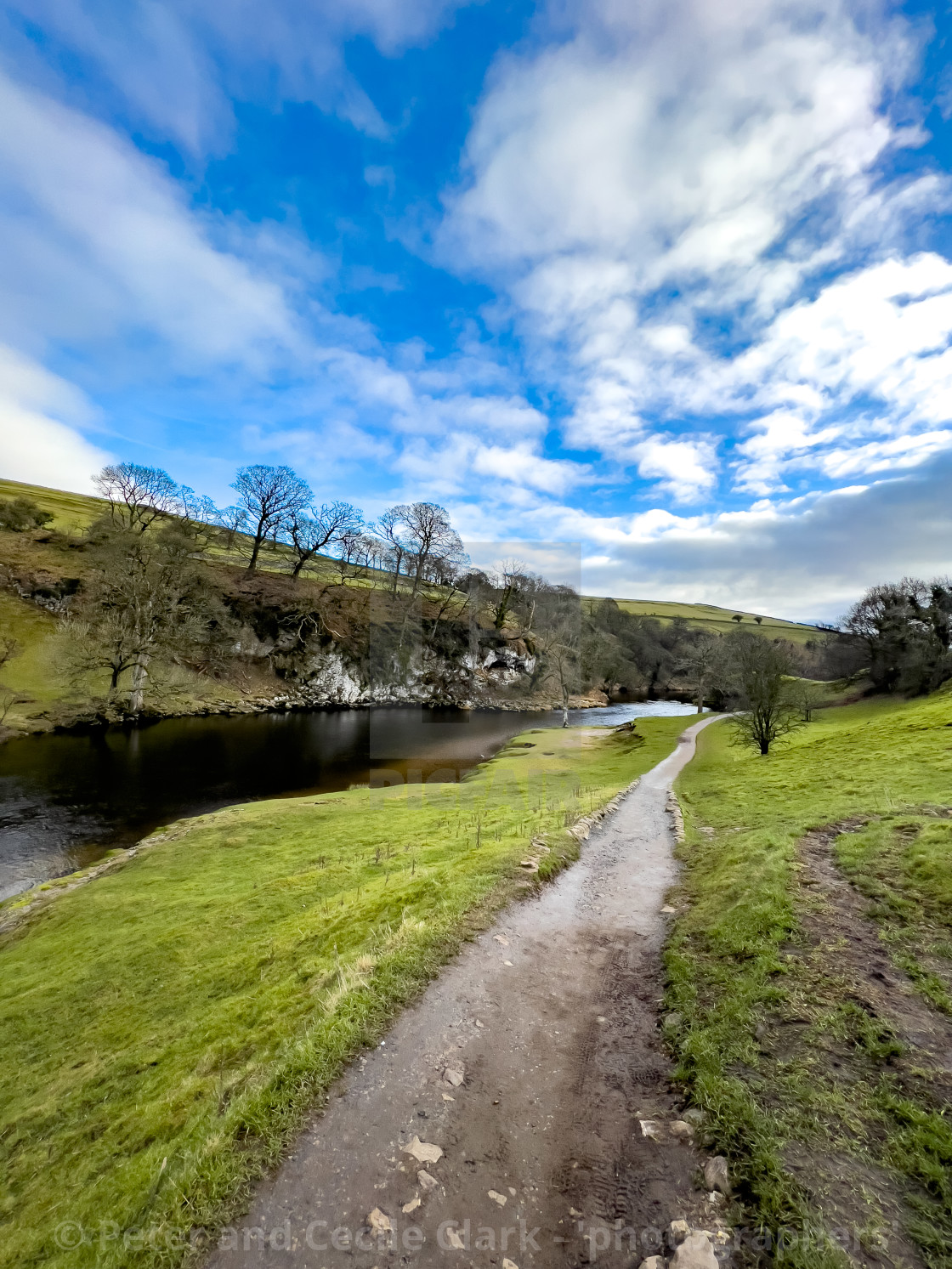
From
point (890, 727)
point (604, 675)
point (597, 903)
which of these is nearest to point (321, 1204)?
point (597, 903)

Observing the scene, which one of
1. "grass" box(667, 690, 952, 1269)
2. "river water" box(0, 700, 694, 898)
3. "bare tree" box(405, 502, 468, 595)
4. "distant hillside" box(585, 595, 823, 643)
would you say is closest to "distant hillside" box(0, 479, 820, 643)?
"distant hillside" box(585, 595, 823, 643)

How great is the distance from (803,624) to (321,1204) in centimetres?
22361

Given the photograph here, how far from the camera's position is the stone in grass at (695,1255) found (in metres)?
3.35

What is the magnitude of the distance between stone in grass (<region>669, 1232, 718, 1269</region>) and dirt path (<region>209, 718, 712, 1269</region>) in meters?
0.25

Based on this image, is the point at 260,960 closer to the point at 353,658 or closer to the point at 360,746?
the point at 360,746

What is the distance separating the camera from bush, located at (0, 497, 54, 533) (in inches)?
2426

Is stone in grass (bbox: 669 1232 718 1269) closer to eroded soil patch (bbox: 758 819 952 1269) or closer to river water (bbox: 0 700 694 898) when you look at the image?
eroded soil patch (bbox: 758 819 952 1269)

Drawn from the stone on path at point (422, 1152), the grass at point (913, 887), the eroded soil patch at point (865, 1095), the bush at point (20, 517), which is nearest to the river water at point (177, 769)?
the stone on path at point (422, 1152)

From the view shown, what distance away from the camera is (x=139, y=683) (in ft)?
150

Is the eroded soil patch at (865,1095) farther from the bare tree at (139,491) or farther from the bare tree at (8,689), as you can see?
the bare tree at (139,491)

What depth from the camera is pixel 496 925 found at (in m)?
9.04

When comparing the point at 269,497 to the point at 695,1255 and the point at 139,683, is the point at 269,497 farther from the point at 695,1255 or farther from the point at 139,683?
the point at 695,1255

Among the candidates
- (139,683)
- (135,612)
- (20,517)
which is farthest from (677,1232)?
(20,517)

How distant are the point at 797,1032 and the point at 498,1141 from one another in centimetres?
379
